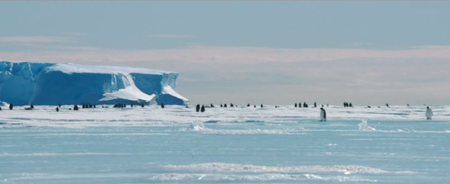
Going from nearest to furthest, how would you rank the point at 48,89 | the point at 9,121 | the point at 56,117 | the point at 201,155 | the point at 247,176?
the point at 247,176, the point at 201,155, the point at 9,121, the point at 56,117, the point at 48,89

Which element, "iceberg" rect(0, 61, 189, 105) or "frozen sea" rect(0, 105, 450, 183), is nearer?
"frozen sea" rect(0, 105, 450, 183)

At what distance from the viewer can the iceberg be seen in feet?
285

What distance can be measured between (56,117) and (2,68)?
61611 millimetres

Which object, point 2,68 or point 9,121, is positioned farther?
point 2,68

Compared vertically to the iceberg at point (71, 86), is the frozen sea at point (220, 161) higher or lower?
lower

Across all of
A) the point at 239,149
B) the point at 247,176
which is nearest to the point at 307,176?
the point at 247,176

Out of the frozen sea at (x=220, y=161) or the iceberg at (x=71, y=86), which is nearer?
the frozen sea at (x=220, y=161)

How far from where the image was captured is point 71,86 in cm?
8781

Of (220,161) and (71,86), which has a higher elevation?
(71,86)

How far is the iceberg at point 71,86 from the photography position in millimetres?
86750

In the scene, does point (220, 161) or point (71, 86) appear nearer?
point (220, 161)

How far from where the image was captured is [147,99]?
3511 inches

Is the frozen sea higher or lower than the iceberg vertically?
lower

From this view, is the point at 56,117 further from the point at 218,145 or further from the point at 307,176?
the point at 307,176
